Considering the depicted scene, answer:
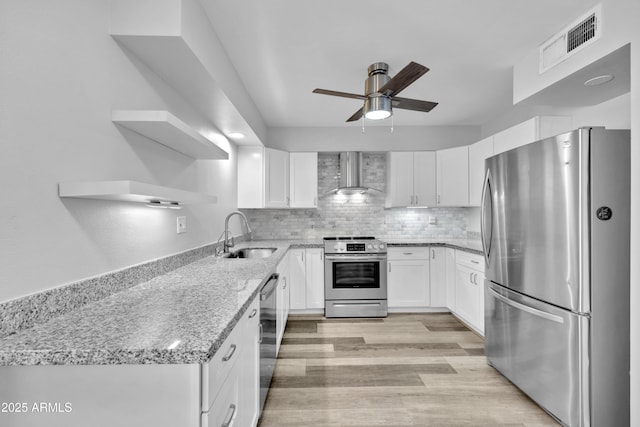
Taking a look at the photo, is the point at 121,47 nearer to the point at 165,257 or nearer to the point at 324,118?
the point at 165,257

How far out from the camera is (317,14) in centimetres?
184

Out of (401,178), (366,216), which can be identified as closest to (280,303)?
(366,216)

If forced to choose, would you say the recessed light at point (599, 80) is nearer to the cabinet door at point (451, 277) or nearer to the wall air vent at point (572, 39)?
the wall air vent at point (572, 39)

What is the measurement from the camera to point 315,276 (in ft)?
12.4

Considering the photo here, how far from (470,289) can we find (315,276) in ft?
5.72

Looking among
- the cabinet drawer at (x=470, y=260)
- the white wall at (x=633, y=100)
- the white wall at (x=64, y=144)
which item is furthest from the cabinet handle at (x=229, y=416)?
the cabinet drawer at (x=470, y=260)

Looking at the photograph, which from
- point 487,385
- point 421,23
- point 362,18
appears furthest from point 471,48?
point 487,385

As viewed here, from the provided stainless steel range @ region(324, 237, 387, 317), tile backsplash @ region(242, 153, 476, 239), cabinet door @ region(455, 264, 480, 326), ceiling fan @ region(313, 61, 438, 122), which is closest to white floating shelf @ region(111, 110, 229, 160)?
ceiling fan @ region(313, 61, 438, 122)

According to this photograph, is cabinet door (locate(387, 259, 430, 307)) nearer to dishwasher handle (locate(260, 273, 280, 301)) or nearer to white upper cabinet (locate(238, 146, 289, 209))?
white upper cabinet (locate(238, 146, 289, 209))

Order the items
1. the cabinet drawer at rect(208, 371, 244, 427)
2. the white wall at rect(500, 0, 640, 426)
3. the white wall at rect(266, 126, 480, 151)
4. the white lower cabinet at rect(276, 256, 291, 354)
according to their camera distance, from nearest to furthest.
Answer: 1. the cabinet drawer at rect(208, 371, 244, 427)
2. the white wall at rect(500, 0, 640, 426)
3. the white lower cabinet at rect(276, 256, 291, 354)
4. the white wall at rect(266, 126, 480, 151)

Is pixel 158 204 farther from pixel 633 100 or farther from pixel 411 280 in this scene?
pixel 411 280

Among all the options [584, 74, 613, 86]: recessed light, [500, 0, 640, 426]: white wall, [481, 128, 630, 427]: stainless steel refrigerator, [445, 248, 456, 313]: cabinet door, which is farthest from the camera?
[445, 248, 456, 313]: cabinet door

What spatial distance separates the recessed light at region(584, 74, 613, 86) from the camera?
1923mm

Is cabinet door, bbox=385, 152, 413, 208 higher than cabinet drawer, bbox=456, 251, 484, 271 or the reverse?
higher
